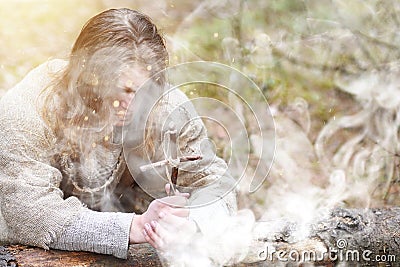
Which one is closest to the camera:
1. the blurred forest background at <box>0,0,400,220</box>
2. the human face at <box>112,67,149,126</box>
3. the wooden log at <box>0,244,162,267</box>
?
the wooden log at <box>0,244,162,267</box>

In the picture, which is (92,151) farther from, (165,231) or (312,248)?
(312,248)

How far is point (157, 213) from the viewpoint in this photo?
2.95 ft

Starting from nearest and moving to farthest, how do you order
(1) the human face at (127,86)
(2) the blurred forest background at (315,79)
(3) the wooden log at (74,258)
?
(3) the wooden log at (74,258)
(1) the human face at (127,86)
(2) the blurred forest background at (315,79)

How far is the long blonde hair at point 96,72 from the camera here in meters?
1.00

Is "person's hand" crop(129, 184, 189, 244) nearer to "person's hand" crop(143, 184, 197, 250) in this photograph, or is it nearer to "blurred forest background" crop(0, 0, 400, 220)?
"person's hand" crop(143, 184, 197, 250)

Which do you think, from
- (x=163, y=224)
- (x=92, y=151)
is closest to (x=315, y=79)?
(x=92, y=151)

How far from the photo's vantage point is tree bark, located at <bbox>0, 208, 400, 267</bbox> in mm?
888

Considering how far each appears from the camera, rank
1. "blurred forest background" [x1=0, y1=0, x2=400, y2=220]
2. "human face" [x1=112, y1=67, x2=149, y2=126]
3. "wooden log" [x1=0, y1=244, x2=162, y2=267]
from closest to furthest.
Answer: "wooden log" [x1=0, y1=244, x2=162, y2=267] < "human face" [x1=112, y1=67, x2=149, y2=126] < "blurred forest background" [x1=0, y1=0, x2=400, y2=220]

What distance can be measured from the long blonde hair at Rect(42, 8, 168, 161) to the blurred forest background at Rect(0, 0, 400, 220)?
52 centimetres

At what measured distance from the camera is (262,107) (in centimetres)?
176
